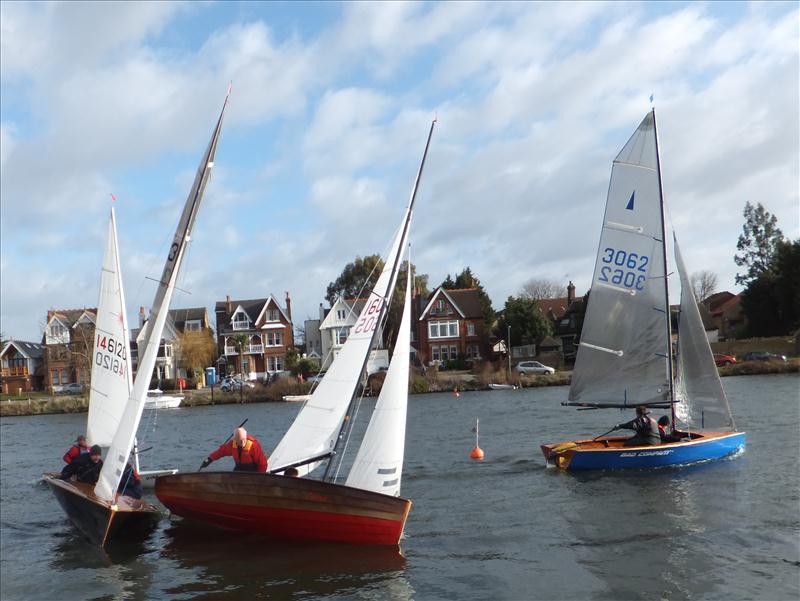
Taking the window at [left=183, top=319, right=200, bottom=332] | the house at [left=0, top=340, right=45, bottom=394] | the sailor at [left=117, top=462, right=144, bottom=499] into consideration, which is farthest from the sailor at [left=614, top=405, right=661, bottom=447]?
the house at [left=0, top=340, right=45, bottom=394]

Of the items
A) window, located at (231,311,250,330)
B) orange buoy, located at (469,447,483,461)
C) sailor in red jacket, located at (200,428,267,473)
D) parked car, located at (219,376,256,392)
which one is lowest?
orange buoy, located at (469,447,483,461)

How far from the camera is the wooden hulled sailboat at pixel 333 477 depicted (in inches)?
507

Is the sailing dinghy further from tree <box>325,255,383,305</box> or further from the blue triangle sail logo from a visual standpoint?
tree <box>325,255,383,305</box>

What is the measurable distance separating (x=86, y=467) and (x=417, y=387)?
40.1 metres

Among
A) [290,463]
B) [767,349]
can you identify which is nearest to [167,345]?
[767,349]

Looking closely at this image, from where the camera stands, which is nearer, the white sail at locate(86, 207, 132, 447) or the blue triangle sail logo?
the white sail at locate(86, 207, 132, 447)

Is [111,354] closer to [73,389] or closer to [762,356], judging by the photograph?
[762,356]

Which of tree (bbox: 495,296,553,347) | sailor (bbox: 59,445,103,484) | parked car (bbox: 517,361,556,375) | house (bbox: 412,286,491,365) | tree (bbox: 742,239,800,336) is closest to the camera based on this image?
sailor (bbox: 59,445,103,484)

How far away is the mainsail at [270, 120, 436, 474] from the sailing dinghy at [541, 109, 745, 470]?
838 cm

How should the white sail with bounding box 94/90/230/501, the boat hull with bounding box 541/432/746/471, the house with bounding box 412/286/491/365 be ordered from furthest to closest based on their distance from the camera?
the house with bounding box 412/286/491/365, the boat hull with bounding box 541/432/746/471, the white sail with bounding box 94/90/230/501

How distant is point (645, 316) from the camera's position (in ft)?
68.1

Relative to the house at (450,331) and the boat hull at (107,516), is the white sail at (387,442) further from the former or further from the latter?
the house at (450,331)

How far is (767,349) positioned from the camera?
62094 mm

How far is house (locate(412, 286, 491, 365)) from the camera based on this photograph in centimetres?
7281
